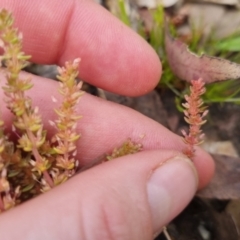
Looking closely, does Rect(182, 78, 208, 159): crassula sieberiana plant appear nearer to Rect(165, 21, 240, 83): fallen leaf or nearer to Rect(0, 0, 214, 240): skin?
Rect(0, 0, 214, 240): skin

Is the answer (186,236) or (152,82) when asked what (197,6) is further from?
(186,236)

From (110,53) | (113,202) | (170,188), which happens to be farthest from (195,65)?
(113,202)

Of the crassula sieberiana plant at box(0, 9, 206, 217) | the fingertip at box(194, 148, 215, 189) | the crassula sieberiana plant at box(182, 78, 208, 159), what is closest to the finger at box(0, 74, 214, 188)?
the fingertip at box(194, 148, 215, 189)

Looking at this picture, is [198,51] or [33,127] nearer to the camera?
[33,127]

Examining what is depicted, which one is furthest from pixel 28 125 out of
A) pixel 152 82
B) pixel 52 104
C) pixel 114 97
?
pixel 114 97

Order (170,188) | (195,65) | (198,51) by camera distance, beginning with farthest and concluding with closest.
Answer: (198,51), (195,65), (170,188)

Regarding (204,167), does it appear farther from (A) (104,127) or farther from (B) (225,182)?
(A) (104,127)

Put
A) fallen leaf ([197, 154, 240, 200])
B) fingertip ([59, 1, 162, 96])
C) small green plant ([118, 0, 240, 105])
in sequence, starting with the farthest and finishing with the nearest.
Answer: small green plant ([118, 0, 240, 105]) → fingertip ([59, 1, 162, 96]) → fallen leaf ([197, 154, 240, 200])
